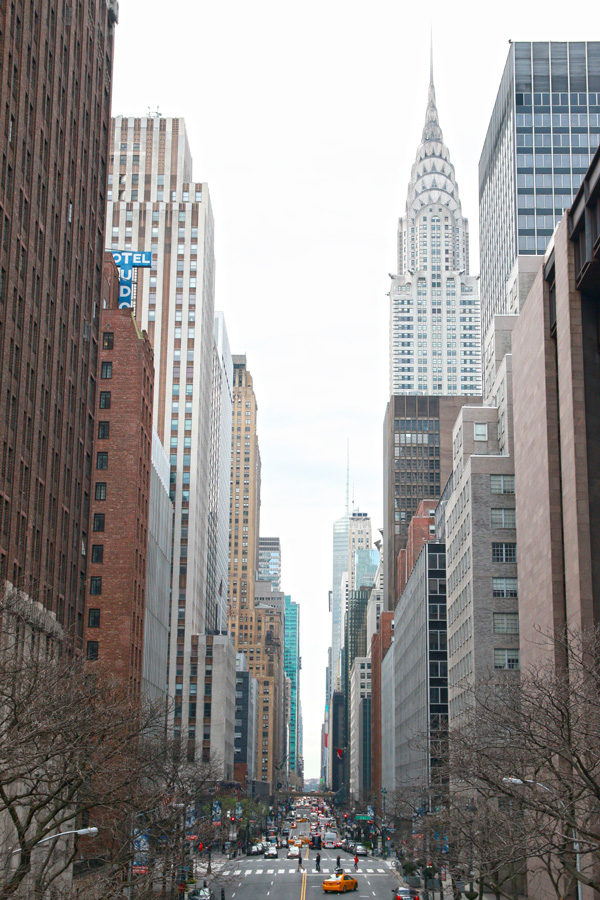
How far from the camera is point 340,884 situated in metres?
78.7

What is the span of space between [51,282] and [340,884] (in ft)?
154

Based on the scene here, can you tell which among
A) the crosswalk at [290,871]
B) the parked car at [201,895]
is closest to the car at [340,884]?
the parked car at [201,895]

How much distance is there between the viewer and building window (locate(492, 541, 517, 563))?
298 ft

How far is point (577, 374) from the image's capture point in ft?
197

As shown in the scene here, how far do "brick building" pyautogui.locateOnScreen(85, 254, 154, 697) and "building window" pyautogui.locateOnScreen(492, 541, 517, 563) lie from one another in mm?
32543

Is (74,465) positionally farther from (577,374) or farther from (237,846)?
(237,846)

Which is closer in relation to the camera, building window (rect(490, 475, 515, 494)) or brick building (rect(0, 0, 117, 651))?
brick building (rect(0, 0, 117, 651))

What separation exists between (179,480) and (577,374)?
4325 inches

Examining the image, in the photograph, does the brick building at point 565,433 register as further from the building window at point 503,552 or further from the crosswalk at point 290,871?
the crosswalk at point 290,871

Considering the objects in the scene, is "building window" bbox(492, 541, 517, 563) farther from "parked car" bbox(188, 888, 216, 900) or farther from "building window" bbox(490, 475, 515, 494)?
"parked car" bbox(188, 888, 216, 900)

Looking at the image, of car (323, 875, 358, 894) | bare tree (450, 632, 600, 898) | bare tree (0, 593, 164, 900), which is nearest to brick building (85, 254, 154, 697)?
car (323, 875, 358, 894)

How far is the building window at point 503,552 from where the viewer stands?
90.9 metres

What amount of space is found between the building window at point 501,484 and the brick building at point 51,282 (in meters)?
34.1

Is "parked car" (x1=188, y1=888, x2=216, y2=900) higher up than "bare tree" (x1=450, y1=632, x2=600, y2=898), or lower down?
lower down
